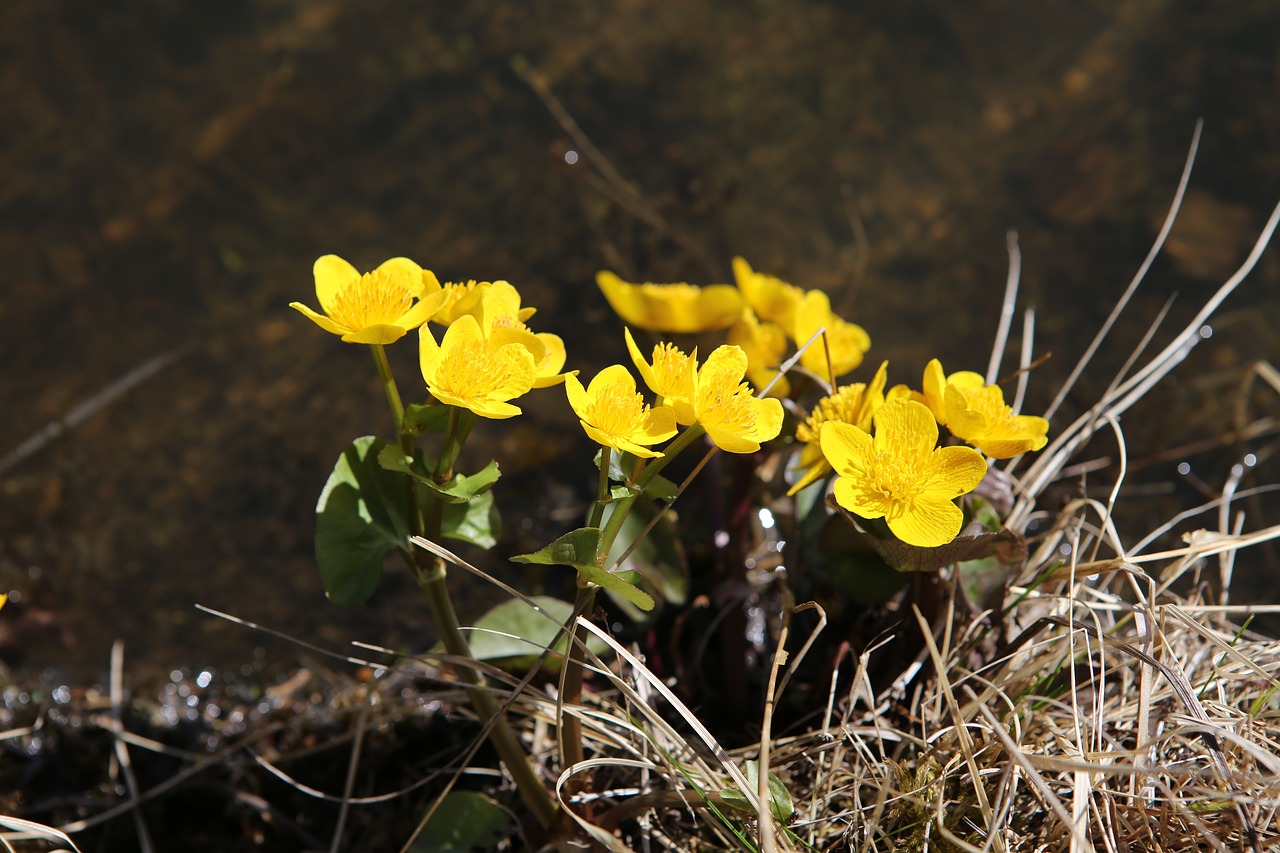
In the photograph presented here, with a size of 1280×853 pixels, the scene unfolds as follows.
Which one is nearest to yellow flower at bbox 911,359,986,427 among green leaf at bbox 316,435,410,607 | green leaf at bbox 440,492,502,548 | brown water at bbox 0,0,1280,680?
green leaf at bbox 440,492,502,548

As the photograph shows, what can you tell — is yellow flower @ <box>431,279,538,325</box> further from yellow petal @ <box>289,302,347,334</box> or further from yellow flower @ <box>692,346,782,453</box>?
yellow flower @ <box>692,346,782,453</box>

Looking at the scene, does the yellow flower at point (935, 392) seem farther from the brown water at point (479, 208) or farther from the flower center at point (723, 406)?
the brown water at point (479, 208)

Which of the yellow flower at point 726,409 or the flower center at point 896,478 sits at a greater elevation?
the yellow flower at point 726,409


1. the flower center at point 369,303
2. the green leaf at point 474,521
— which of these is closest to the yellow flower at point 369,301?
the flower center at point 369,303

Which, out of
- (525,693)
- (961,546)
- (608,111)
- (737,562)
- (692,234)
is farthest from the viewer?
(608,111)

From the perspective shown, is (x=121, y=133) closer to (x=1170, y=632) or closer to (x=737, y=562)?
(x=737, y=562)

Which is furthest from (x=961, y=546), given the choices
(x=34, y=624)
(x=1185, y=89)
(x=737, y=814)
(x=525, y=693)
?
(x=1185, y=89)

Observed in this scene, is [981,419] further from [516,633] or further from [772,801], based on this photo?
[516,633]
